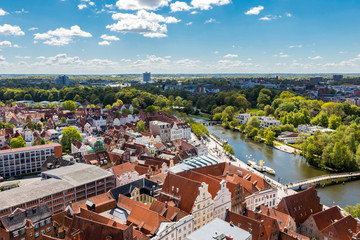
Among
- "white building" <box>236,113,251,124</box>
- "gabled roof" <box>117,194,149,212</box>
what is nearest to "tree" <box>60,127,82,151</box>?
"gabled roof" <box>117,194,149,212</box>

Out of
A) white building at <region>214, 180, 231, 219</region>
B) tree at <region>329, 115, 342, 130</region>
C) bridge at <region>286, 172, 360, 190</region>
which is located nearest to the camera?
white building at <region>214, 180, 231, 219</region>

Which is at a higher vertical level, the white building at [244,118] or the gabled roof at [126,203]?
the gabled roof at [126,203]

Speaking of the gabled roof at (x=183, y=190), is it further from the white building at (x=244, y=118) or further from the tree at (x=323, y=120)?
the white building at (x=244, y=118)

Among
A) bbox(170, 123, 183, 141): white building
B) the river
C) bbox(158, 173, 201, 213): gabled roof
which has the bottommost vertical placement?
the river

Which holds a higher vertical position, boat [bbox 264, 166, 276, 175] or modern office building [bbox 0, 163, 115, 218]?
modern office building [bbox 0, 163, 115, 218]

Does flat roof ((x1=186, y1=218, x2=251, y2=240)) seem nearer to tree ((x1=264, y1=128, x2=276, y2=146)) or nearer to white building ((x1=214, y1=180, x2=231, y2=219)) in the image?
white building ((x1=214, y1=180, x2=231, y2=219))

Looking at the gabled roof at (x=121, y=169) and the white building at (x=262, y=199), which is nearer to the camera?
the white building at (x=262, y=199)

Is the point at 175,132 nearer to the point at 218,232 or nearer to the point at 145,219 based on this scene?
the point at 145,219

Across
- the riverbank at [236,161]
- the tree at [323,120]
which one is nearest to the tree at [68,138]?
the riverbank at [236,161]
